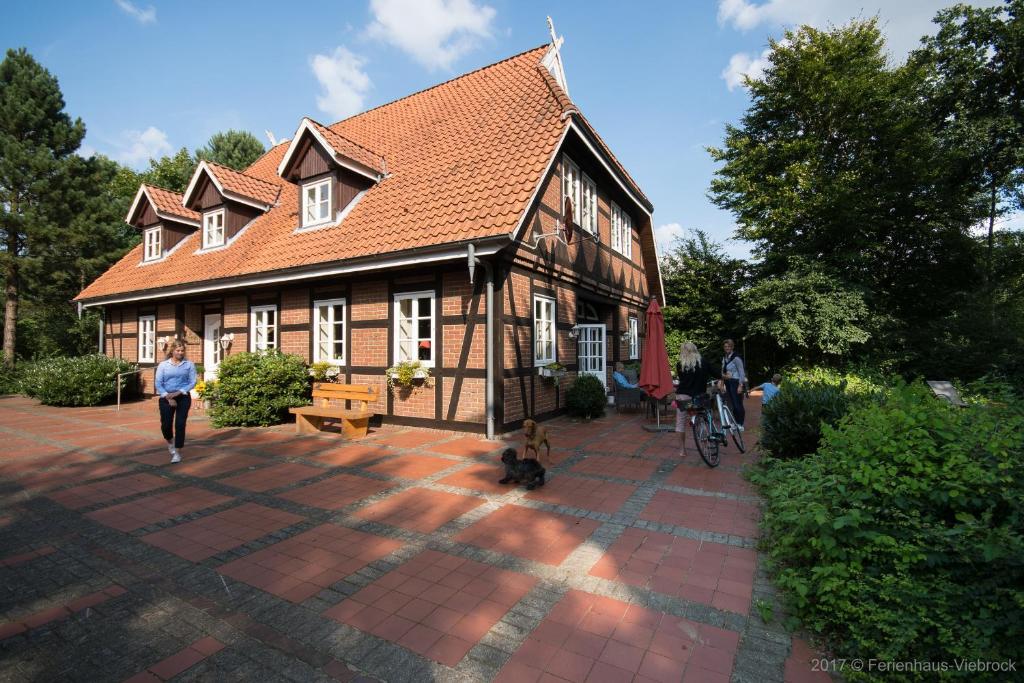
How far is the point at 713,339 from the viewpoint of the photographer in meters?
20.1

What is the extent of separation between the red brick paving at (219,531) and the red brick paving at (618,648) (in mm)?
2778

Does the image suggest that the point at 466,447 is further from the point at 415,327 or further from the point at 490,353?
the point at 415,327

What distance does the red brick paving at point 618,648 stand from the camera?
2.38 m

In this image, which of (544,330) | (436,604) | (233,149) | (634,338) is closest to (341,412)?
(544,330)

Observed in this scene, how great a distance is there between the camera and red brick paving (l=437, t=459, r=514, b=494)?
5348 millimetres

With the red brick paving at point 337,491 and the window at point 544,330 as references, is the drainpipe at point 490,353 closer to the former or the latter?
Result: the window at point 544,330

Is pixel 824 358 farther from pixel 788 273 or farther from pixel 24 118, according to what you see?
pixel 24 118

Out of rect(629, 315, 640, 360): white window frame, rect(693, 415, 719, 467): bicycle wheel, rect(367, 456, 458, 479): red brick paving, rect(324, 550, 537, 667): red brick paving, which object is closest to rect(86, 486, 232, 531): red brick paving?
rect(367, 456, 458, 479): red brick paving

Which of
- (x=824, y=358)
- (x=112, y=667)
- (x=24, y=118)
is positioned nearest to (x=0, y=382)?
(x=24, y=118)

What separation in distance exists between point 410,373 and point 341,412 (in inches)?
53.7

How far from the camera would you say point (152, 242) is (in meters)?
15.2

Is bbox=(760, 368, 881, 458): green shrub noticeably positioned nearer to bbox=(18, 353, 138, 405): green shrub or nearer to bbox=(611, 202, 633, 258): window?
bbox=(611, 202, 633, 258): window

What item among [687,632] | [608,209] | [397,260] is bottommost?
[687,632]

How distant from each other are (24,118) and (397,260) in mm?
21616
